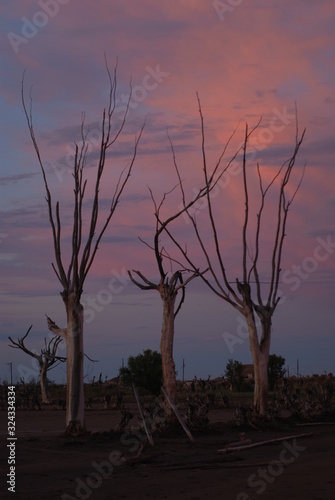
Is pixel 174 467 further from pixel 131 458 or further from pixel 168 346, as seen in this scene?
pixel 168 346

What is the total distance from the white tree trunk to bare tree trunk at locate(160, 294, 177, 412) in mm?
2848

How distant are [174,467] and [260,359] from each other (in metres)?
8.39

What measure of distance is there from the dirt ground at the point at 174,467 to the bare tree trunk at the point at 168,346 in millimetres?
1034

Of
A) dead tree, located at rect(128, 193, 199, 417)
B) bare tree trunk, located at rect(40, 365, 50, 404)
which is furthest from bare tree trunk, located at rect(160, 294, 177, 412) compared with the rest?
bare tree trunk, located at rect(40, 365, 50, 404)

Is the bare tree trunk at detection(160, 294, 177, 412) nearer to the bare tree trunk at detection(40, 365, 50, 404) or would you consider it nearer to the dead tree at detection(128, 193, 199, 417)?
the dead tree at detection(128, 193, 199, 417)

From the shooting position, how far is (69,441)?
16.9m

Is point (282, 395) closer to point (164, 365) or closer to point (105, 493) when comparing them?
point (164, 365)

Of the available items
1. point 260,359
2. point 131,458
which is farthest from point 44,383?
point 131,458

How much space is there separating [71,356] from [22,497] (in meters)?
6.74

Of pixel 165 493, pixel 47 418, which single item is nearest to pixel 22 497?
pixel 165 493

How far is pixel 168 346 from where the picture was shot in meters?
19.5

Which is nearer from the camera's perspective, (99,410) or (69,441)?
(69,441)

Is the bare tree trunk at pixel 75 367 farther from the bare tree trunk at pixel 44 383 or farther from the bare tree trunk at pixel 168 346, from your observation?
the bare tree trunk at pixel 44 383

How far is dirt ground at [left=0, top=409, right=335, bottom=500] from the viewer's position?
11.5 metres
